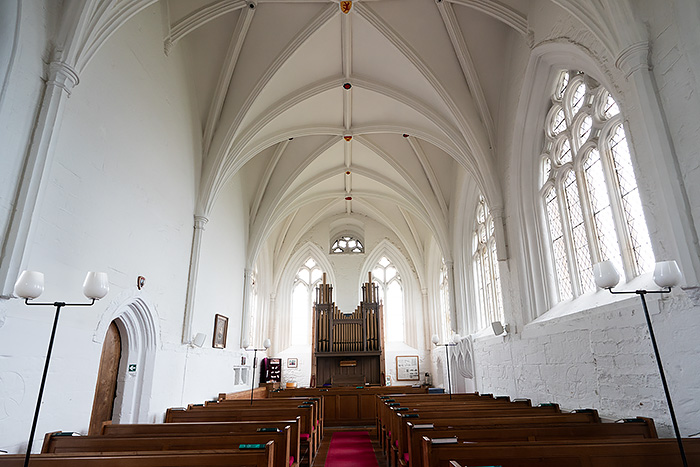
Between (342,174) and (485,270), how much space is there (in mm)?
5941

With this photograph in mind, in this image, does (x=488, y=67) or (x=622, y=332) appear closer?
(x=622, y=332)

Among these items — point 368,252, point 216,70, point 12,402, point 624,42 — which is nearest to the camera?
point 12,402

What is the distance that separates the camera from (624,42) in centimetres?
438

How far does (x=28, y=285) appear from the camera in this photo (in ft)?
10.9

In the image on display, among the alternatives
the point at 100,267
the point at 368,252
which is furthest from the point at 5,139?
the point at 368,252

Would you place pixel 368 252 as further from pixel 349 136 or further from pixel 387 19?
pixel 387 19

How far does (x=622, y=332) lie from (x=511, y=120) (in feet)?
14.6

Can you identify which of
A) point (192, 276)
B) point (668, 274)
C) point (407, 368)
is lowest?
point (407, 368)

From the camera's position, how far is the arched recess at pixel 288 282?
16531 mm

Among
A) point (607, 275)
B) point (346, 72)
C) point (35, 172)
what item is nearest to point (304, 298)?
point (346, 72)

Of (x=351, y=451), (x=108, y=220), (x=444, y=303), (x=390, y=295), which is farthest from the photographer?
(x=390, y=295)

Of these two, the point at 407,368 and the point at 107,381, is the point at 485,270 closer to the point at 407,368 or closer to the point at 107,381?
the point at 407,368

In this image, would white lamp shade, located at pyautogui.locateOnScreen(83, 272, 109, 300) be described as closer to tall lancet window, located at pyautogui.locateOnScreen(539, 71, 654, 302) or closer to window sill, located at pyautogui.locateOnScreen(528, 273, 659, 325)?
window sill, located at pyautogui.locateOnScreen(528, 273, 659, 325)

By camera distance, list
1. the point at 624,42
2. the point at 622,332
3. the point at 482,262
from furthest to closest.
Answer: the point at 482,262 < the point at 622,332 < the point at 624,42
